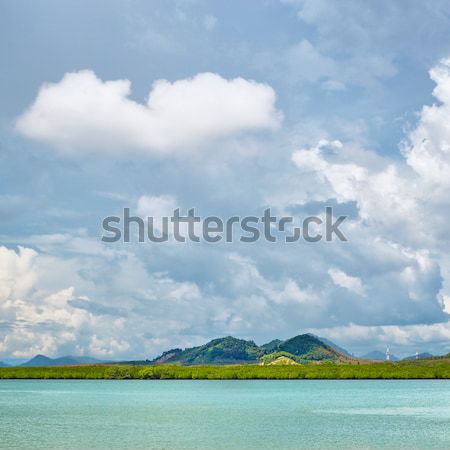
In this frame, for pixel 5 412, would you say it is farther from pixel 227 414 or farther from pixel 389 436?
pixel 389 436

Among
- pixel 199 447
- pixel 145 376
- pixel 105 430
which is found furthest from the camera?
pixel 145 376

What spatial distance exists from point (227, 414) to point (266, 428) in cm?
1385

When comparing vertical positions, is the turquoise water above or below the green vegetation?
below

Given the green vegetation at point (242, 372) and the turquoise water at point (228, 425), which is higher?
the green vegetation at point (242, 372)

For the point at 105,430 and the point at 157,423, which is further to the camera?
the point at 157,423

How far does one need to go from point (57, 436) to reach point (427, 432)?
28226mm

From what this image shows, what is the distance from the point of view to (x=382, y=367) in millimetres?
181375

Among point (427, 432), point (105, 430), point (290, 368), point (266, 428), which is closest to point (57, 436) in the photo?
point (105, 430)

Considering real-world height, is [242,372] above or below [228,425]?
above

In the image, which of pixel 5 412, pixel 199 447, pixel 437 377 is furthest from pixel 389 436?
pixel 437 377

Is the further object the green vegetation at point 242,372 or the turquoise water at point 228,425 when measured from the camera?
the green vegetation at point 242,372

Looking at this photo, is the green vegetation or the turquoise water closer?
the turquoise water

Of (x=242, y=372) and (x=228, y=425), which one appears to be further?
(x=242, y=372)

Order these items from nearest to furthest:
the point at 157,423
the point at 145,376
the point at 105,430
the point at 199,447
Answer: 1. the point at 199,447
2. the point at 105,430
3. the point at 157,423
4. the point at 145,376
